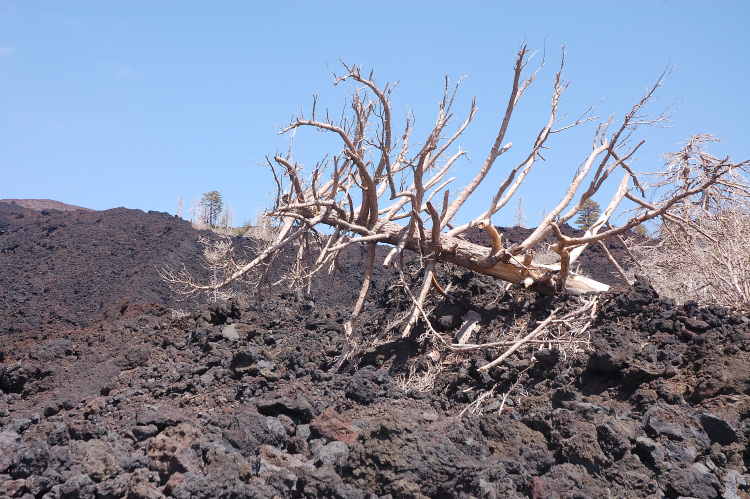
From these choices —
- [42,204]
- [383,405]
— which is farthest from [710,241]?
[42,204]

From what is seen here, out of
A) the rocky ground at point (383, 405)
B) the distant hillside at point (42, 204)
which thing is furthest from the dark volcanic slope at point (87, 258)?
the distant hillside at point (42, 204)

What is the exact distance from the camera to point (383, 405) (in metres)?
5.28

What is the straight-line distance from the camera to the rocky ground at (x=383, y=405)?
3.61 metres

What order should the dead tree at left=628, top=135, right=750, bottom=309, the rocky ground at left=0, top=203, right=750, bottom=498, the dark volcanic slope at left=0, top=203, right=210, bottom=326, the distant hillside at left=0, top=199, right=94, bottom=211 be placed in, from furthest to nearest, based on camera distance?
the distant hillside at left=0, top=199, right=94, bottom=211 → the dark volcanic slope at left=0, top=203, right=210, bottom=326 → the dead tree at left=628, top=135, right=750, bottom=309 → the rocky ground at left=0, top=203, right=750, bottom=498

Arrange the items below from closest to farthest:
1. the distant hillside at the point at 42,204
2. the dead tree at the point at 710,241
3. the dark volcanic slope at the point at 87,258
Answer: the dead tree at the point at 710,241
the dark volcanic slope at the point at 87,258
the distant hillside at the point at 42,204

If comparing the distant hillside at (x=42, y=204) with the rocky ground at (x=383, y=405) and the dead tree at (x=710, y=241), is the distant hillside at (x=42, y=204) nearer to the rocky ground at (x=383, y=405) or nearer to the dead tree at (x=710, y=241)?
the rocky ground at (x=383, y=405)

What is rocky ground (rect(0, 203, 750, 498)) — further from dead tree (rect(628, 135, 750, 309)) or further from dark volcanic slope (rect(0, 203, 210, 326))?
dark volcanic slope (rect(0, 203, 210, 326))

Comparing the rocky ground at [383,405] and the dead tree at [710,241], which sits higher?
the dead tree at [710,241]

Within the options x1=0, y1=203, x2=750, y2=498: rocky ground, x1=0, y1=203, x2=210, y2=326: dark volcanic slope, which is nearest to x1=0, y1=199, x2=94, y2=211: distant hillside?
x1=0, y1=203, x2=210, y2=326: dark volcanic slope

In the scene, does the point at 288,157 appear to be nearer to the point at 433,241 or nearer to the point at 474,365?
the point at 433,241

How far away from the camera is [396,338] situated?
24.6ft

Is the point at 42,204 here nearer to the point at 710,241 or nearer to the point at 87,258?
the point at 87,258

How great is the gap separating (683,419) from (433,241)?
3545mm

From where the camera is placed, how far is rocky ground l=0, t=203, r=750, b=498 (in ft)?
11.8
